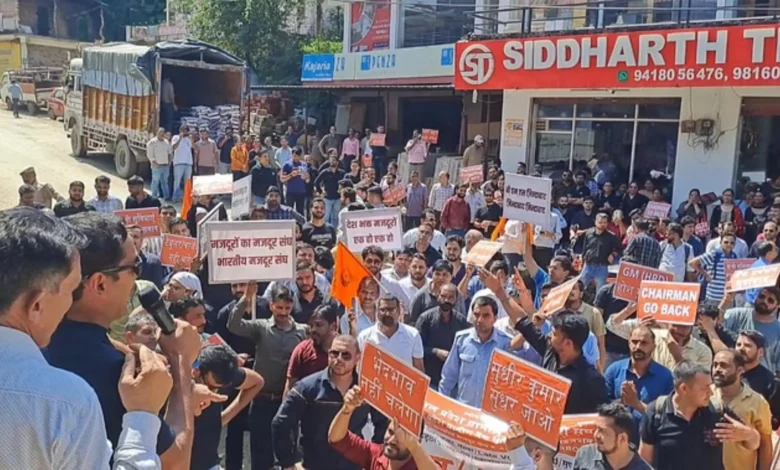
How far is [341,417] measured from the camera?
4.15 m

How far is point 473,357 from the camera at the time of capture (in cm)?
553

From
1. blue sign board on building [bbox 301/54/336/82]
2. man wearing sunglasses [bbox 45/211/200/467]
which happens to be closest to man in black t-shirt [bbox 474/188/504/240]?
man wearing sunglasses [bbox 45/211/200/467]

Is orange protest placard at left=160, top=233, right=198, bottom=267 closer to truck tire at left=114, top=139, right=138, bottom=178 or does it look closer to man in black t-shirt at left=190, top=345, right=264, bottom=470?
man in black t-shirt at left=190, top=345, right=264, bottom=470

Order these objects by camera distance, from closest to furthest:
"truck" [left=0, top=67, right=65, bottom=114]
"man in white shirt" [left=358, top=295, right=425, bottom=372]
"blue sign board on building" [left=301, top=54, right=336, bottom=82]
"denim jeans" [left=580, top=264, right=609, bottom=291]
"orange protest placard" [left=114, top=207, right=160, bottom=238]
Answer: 1. "man in white shirt" [left=358, top=295, right=425, bottom=372]
2. "orange protest placard" [left=114, top=207, right=160, bottom=238]
3. "denim jeans" [left=580, top=264, right=609, bottom=291]
4. "blue sign board on building" [left=301, top=54, right=336, bottom=82]
5. "truck" [left=0, top=67, right=65, bottom=114]

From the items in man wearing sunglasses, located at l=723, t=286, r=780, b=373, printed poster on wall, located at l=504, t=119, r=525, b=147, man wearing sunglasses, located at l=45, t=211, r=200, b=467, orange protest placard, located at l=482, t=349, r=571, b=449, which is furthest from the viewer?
printed poster on wall, located at l=504, t=119, r=525, b=147

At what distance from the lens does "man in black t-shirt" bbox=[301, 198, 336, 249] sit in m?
9.41

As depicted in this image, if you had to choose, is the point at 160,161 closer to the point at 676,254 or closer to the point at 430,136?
the point at 430,136

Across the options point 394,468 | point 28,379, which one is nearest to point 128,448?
point 28,379

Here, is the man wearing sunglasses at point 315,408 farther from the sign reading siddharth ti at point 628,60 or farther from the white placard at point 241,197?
the sign reading siddharth ti at point 628,60

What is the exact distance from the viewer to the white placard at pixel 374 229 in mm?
8164

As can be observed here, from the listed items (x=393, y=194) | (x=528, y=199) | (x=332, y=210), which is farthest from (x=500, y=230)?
(x=332, y=210)

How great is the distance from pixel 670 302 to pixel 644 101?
985 cm

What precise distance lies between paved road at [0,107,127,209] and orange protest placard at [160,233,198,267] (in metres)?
11.0

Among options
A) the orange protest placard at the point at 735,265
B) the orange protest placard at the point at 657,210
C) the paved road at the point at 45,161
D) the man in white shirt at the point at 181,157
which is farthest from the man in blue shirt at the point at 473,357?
the paved road at the point at 45,161
